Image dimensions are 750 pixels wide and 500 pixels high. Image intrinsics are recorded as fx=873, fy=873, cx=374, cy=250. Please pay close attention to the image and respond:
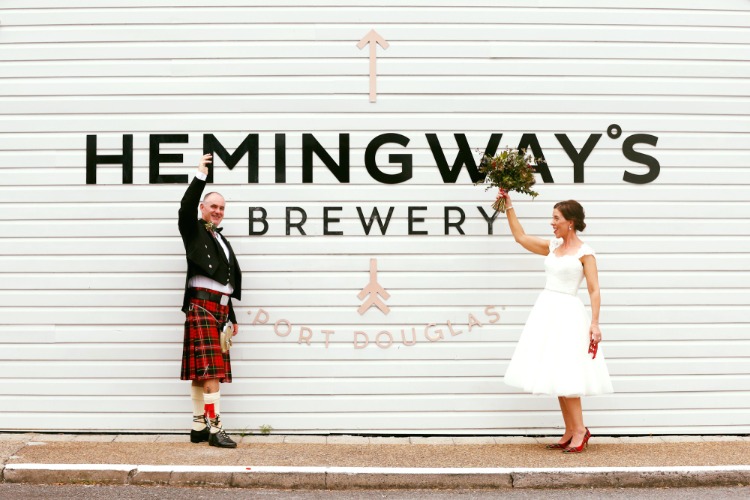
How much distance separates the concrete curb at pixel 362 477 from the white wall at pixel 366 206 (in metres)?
1.32

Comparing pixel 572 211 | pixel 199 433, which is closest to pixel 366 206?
pixel 572 211

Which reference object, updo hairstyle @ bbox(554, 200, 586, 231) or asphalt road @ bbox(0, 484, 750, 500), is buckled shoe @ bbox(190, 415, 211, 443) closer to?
asphalt road @ bbox(0, 484, 750, 500)

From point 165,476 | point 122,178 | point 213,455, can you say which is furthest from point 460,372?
point 122,178

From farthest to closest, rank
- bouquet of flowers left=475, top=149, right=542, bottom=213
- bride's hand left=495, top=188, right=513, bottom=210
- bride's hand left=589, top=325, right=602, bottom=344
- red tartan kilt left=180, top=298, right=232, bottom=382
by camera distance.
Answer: bride's hand left=495, top=188, right=513, bottom=210 → bouquet of flowers left=475, top=149, right=542, bottom=213 → red tartan kilt left=180, top=298, right=232, bottom=382 → bride's hand left=589, top=325, right=602, bottom=344

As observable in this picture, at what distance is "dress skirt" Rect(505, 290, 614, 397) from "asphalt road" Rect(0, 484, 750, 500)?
→ 926 mm

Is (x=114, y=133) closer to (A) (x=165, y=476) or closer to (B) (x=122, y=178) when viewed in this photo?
(B) (x=122, y=178)

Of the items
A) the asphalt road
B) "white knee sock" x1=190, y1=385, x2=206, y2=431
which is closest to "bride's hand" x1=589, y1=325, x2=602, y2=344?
the asphalt road

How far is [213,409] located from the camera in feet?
23.7

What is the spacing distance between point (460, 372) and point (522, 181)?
1.79 m

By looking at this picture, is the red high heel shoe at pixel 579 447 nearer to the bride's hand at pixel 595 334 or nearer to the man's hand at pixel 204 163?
the bride's hand at pixel 595 334

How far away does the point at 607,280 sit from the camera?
7871mm

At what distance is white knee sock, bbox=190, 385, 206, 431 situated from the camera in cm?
734
